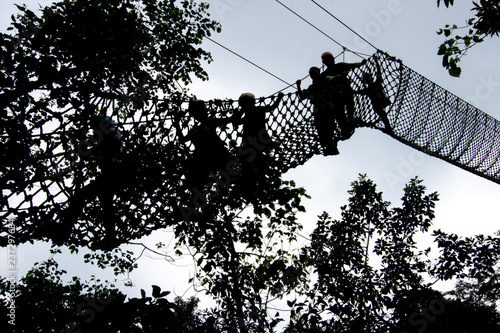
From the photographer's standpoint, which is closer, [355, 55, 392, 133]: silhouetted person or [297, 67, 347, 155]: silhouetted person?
[297, 67, 347, 155]: silhouetted person

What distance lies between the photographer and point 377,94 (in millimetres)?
3387

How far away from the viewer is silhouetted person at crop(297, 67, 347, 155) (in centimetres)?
313

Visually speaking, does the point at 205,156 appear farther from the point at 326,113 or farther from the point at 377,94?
the point at 377,94

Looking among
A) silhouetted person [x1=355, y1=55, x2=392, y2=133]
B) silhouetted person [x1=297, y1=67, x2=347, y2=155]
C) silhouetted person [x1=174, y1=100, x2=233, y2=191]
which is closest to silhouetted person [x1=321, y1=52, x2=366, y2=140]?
silhouetted person [x1=297, y1=67, x2=347, y2=155]

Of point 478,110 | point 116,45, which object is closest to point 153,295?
point 116,45

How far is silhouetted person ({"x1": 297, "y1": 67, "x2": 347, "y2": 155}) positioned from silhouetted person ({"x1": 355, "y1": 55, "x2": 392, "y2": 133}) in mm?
360

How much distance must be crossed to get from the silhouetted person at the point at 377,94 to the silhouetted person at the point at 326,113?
36cm

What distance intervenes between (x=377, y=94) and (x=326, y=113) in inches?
24.7

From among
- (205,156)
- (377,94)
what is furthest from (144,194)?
(377,94)

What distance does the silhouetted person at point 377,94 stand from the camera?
131 inches

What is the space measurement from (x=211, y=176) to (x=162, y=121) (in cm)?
65

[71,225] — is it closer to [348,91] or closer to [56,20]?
[56,20]

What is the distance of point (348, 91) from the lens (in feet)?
10.5

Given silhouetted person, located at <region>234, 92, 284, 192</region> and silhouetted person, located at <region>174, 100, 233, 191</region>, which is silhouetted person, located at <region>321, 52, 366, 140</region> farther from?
silhouetted person, located at <region>174, 100, 233, 191</region>
